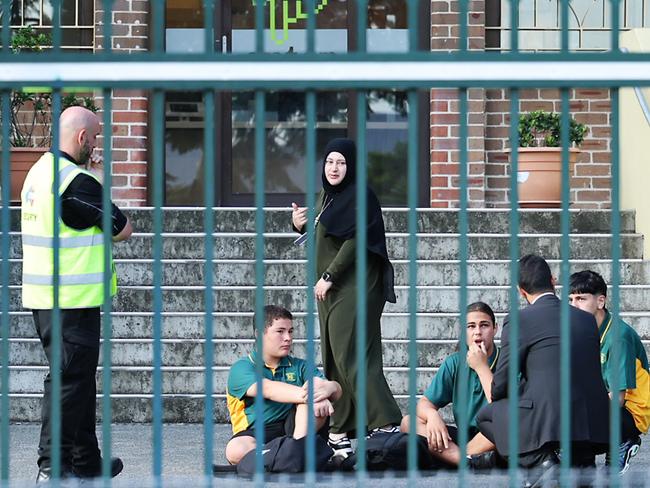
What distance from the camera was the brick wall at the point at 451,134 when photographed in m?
10.9

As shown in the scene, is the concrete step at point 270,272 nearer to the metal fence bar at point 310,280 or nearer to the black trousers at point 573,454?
the black trousers at point 573,454

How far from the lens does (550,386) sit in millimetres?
5160

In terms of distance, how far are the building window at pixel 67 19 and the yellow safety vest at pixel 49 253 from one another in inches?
230

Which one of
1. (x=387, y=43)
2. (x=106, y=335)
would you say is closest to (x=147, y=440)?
(x=106, y=335)

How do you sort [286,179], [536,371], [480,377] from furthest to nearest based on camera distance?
[286,179] < [480,377] < [536,371]

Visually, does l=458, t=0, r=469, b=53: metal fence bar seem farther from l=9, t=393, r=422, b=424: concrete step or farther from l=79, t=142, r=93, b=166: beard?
l=9, t=393, r=422, b=424: concrete step

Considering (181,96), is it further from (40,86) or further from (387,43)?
(40,86)

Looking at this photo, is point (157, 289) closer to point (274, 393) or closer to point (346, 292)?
point (274, 393)

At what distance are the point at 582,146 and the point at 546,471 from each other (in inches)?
258

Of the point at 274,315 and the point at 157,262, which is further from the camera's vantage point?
the point at 274,315

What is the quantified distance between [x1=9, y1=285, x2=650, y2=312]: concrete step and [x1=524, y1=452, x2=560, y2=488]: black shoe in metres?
3.90

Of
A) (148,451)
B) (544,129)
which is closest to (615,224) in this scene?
(148,451)

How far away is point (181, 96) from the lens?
11758 mm

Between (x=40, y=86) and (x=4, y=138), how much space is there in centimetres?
16
